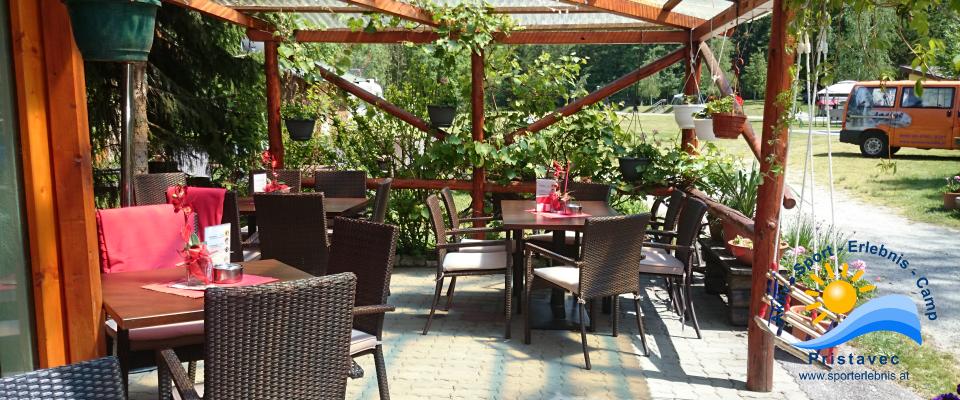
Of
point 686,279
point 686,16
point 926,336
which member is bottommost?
point 926,336

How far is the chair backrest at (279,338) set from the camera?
2439 mm

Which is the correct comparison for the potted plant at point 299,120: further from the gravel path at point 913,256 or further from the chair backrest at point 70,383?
the chair backrest at point 70,383

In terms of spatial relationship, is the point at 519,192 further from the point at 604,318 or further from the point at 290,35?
the point at 290,35

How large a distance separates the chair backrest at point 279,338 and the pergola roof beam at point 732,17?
311cm

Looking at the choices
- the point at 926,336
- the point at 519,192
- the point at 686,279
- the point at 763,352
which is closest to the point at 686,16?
the point at 519,192

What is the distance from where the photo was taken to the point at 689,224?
520 centimetres

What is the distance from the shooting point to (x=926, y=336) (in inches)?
221

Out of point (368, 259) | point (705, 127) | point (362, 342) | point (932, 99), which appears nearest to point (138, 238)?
point (368, 259)

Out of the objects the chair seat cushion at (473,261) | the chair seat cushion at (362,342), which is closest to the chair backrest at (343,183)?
the chair seat cushion at (473,261)

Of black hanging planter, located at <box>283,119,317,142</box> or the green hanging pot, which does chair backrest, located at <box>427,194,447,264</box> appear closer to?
the green hanging pot

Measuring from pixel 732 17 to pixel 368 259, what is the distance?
127 inches

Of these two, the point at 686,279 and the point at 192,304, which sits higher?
the point at 192,304

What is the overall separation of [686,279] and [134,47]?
3591mm

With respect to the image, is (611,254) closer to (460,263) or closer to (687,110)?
(460,263)
